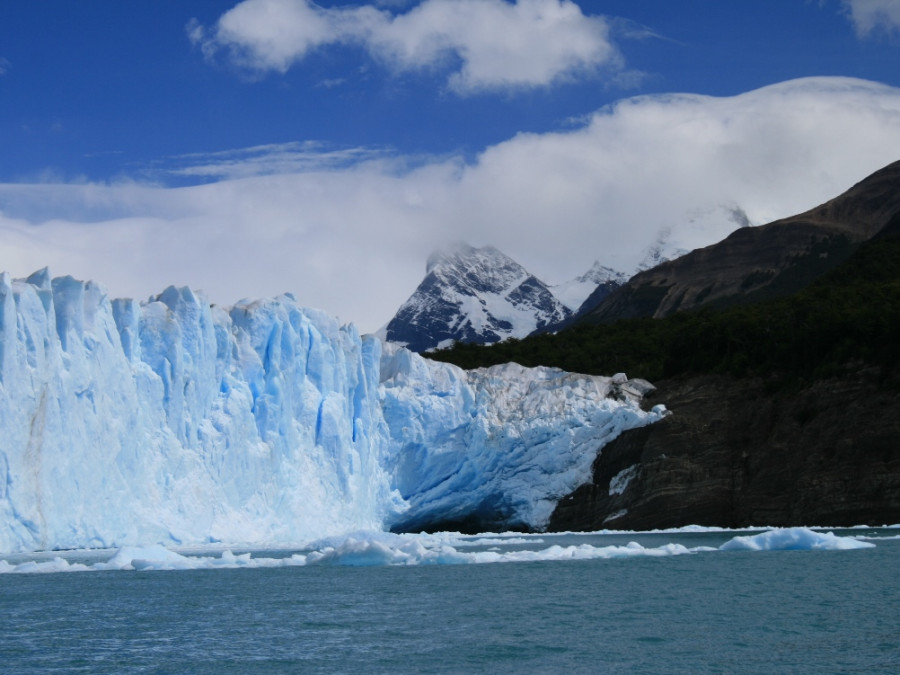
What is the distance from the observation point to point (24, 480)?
3027 centimetres

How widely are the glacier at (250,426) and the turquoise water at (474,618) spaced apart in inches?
201

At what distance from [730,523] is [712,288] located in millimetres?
42403

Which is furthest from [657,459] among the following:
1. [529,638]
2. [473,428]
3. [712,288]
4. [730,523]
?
[712,288]

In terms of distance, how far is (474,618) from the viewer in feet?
61.9

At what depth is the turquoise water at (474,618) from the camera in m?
14.9

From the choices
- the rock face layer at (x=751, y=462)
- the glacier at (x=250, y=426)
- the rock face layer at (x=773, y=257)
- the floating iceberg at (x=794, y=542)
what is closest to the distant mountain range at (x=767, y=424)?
the rock face layer at (x=751, y=462)

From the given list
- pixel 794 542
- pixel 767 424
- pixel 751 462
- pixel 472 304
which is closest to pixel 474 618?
pixel 794 542

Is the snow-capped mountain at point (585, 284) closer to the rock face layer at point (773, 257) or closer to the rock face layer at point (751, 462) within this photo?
the rock face layer at point (773, 257)

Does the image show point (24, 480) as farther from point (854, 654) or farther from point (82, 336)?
point (854, 654)

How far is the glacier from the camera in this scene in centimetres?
3136

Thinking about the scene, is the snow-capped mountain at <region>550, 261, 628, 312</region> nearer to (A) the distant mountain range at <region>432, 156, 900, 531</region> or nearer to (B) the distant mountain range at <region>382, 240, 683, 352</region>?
(B) the distant mountain range at <region>382, 240, 683, 352</region>

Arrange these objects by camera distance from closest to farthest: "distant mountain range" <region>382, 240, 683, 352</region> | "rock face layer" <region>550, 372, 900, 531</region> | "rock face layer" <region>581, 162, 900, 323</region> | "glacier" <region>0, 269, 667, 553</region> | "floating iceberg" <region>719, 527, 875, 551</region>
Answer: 1. "floating iceberg" <region>719, 527, 875, 551</region>
2. "glacier" <region>0, 269, 667, 553</region>
3. "rock face layer" <region>550, 372, 900, 531</region>
4. "rock face layer" <region>581, 162, 900, 323</region>
5. "distant mountain range" <region>382, 240, 683, 352</region>

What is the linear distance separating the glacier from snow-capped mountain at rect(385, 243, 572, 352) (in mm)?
74346

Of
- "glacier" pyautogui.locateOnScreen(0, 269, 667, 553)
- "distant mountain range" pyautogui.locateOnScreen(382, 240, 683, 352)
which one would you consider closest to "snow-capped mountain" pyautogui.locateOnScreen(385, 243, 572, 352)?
"distant mountain range" pyautogui.locateOnScreen(382, 240, 683, 352)
